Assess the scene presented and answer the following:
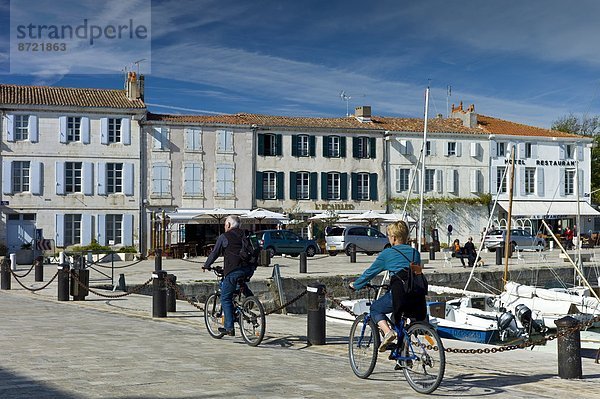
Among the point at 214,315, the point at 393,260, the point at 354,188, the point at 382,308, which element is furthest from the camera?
the point at 354,188

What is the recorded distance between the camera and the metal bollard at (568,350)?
29.6 ft

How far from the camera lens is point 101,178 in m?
44.9

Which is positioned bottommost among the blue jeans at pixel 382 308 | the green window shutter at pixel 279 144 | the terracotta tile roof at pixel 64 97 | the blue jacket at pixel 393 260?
the blue jeans at pixel 382 308

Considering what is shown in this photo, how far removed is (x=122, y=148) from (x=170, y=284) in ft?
102

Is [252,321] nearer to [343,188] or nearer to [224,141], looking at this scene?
[224,141]

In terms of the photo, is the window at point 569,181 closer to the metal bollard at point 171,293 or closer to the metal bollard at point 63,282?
the metal bollard at point 63,282

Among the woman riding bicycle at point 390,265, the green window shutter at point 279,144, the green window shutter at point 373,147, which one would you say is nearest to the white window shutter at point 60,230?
the green window shutter at point 279,144

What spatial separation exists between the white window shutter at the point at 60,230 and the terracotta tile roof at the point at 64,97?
5950 mm

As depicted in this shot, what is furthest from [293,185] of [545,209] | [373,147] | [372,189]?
[545,209]

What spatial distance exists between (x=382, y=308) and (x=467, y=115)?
160 ft

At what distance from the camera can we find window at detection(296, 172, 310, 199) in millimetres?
49312

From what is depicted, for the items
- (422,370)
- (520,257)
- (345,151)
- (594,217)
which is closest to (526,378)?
(422,370)

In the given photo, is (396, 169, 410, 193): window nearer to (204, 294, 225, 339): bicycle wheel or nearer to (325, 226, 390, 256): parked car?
(325, 226, 390, 256): parked car

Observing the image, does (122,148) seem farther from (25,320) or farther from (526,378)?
(526,378)
